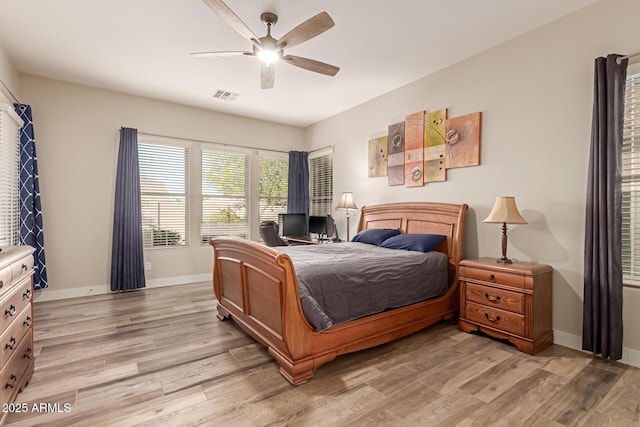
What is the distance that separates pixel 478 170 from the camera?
3496mm

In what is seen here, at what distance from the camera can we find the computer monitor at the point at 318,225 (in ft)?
18.1

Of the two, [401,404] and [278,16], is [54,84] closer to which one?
[278,16]

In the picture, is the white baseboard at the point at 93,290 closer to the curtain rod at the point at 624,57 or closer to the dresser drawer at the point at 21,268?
the dresser drawer at the point at 21,268

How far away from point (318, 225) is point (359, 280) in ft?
10.0

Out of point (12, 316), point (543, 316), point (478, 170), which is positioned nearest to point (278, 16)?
point (478, 170)

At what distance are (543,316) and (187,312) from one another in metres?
3.66

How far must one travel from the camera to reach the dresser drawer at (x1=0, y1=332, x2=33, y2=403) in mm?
1688

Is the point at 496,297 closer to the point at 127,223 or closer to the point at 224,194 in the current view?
the point at 224,194

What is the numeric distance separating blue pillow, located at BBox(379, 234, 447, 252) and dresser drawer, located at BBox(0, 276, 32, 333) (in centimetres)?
324

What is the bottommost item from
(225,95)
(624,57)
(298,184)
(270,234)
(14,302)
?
(14,302)

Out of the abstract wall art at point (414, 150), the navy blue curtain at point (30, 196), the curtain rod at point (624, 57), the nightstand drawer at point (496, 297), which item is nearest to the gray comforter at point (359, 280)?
the nightstand drawer at point (496, 297)

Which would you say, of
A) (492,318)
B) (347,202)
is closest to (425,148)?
(347,202)

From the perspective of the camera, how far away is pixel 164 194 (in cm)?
509

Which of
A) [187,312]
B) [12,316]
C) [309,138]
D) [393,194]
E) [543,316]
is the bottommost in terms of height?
[187,312]
